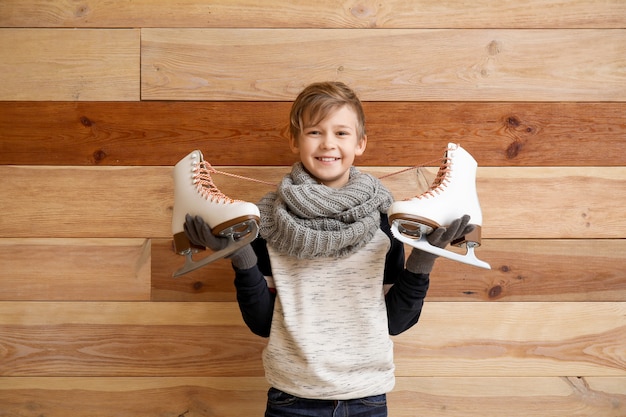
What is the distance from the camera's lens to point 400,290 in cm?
121

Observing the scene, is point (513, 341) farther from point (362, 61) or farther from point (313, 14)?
point (313, 14)

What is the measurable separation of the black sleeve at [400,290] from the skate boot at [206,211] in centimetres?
32

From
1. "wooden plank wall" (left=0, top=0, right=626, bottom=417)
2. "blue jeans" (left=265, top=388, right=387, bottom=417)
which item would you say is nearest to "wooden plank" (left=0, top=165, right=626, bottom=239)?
"wooden plank wall" (left=0, top=0, right=626, bottom=417)

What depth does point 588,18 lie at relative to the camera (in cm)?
154

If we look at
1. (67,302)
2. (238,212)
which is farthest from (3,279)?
(238,212)

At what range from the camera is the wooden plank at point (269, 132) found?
4.98 feet

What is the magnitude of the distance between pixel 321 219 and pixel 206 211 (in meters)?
0.22

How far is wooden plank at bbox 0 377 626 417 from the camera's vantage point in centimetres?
152

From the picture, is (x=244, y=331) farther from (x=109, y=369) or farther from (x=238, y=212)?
(x=238, y=212)

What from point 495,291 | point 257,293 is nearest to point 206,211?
point 257,293

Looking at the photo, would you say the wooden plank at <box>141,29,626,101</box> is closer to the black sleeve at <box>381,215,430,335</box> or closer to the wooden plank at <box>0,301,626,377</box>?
the black sleeve at <box>381,215,430,335</box>

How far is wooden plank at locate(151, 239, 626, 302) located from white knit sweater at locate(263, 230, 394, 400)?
0.34 m

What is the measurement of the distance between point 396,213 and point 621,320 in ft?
2.68

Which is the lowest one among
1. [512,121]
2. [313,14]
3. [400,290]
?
[400,290]
